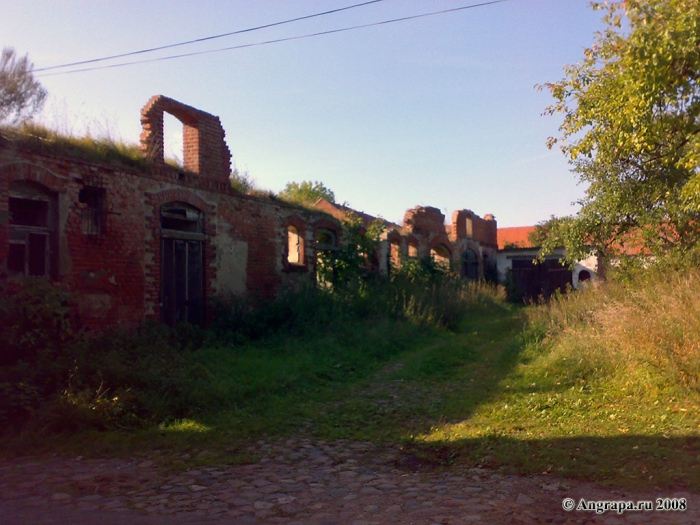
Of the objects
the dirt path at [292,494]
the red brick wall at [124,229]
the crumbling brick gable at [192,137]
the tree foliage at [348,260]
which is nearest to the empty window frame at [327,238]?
the tree foliage at [348,260]

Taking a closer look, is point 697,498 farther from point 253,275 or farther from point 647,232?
point 253,275

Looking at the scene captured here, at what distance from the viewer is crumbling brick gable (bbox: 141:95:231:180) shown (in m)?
11.7

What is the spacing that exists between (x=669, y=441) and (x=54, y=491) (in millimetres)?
5472

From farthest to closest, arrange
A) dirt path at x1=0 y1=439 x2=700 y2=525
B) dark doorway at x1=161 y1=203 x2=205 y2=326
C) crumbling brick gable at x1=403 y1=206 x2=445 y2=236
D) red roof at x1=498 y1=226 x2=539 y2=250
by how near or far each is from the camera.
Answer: red roof at x1=498 y1=226 x2=539 y2=250 < crumbling brick gable at x1=403 y1=206 x2=445 y2=236 < dark doorway at x1=161 y1=203 x2=205 y2=326 < dirt path at x1=0 y1=439 x2=700 y2=525

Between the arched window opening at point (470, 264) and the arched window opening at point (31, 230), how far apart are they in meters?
20.1

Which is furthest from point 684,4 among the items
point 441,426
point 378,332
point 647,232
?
point 378,332

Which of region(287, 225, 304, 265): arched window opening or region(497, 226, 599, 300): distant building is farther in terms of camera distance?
region(497, 226, 599, 300): distant building

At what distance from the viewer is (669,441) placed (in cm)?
562

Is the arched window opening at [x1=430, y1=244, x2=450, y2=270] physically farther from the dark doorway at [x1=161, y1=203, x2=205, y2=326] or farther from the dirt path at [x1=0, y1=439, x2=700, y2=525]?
the dirt path at [x1=0, y1=439, x2=700, y2=525]

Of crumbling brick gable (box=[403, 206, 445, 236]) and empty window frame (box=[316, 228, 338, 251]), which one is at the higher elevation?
crumbling brick gable (box=[403, 206, 445, 236])

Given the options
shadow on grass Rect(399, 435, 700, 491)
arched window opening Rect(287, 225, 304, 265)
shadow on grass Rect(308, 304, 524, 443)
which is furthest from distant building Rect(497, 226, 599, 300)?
shadow on grass Rect(399, 435, 700, 491)

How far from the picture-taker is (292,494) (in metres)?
4.73

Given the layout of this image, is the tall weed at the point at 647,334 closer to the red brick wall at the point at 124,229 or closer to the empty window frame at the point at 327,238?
the red brick wall at the point at 124,229

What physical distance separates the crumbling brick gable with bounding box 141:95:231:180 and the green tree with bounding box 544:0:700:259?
6.95m
